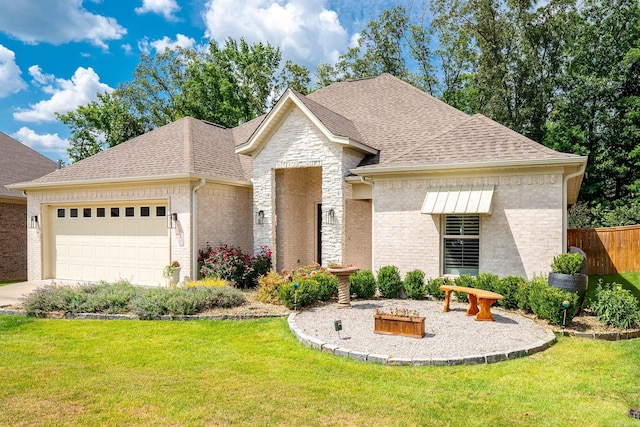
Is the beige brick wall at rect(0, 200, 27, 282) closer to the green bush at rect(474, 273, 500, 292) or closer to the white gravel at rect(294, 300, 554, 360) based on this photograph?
the white gravel at rect(294, 300, 554, 360)

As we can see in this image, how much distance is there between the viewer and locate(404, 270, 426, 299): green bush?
11922 mm

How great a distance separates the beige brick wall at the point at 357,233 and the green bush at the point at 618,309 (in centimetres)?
728

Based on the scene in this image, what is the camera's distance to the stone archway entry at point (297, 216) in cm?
1546

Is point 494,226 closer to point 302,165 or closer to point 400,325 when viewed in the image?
point 400,325

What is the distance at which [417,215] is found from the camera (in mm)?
12531

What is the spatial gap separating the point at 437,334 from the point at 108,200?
41.9ft

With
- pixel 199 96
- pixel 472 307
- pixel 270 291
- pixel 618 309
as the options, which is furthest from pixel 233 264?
pixel 199 96

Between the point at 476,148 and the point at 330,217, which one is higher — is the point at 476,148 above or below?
above

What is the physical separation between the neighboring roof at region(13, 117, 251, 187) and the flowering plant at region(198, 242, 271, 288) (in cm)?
257

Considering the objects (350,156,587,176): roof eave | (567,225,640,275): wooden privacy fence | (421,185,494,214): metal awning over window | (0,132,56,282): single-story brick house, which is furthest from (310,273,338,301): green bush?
(0,132,56,282): single-story brick house

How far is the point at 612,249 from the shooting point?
17797 millimetres

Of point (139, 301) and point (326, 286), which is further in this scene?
point (326, 286)

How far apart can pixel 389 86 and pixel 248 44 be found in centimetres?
2068

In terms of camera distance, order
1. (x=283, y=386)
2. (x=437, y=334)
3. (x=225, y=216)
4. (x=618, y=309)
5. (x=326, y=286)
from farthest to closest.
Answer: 1. (x=225, y=216)
2. (x=326, y=286)
3. (x=618, y=309)
4. (x=437, y=334)
5. (x=283, y=386)
